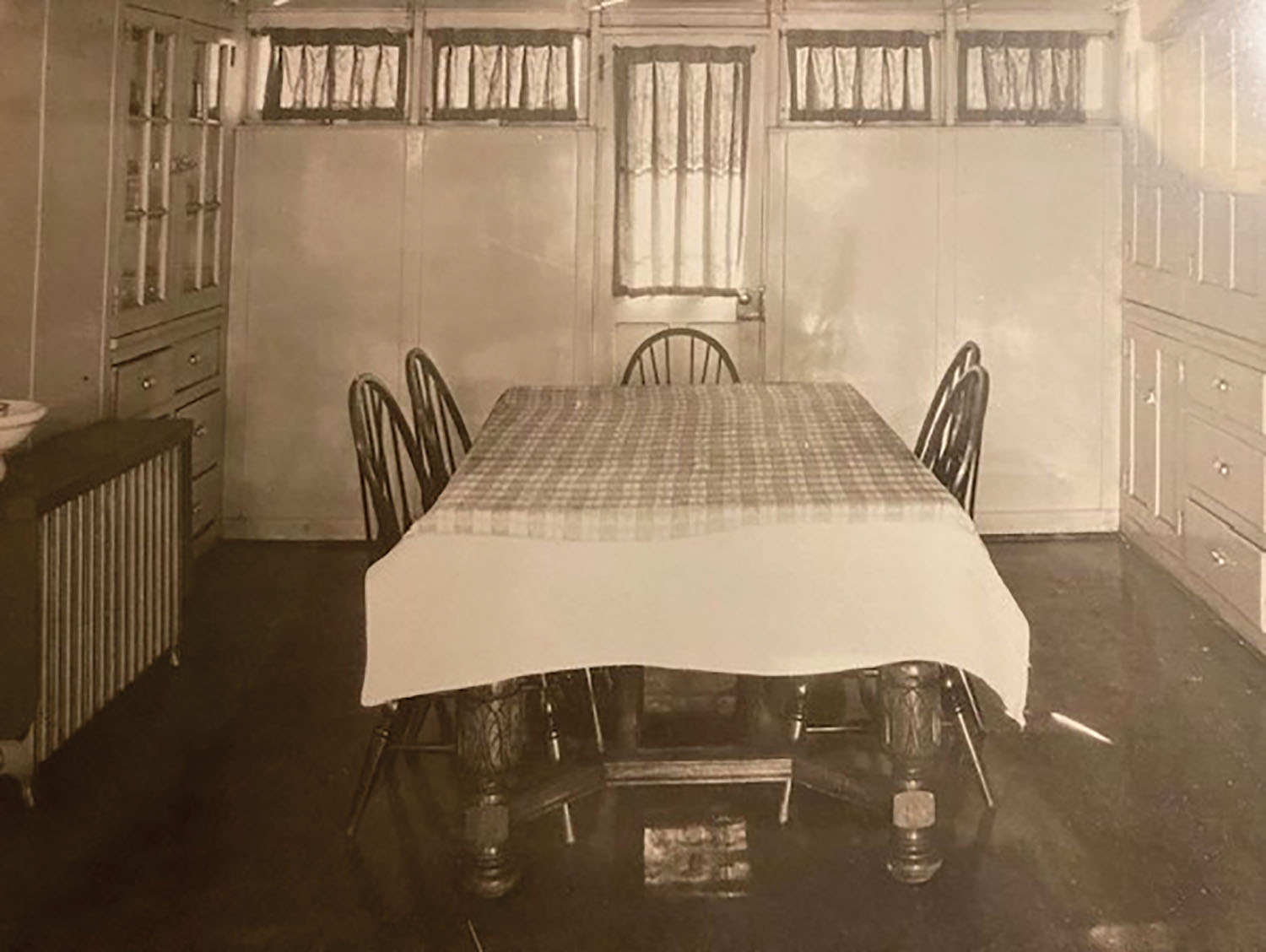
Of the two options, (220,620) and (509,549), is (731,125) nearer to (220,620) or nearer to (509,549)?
(220,620)

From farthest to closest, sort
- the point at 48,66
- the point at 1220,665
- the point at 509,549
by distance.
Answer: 1. the point at 1220,665
2. the point at 48,66
3. the point at 509,549

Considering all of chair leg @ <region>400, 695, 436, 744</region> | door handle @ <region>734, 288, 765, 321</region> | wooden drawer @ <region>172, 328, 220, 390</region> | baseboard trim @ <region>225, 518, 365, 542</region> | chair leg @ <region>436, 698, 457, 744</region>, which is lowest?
chair leg @ <region>436, 698, 457, 744</region>

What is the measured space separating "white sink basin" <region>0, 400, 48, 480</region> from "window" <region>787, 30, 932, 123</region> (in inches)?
130

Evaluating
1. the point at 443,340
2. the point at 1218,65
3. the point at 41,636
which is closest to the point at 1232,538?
the point at 1218,65

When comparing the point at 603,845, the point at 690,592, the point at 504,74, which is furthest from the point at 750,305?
the point at 690,592

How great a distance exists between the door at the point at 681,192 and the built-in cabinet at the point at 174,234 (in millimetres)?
1467

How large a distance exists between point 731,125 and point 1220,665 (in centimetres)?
275

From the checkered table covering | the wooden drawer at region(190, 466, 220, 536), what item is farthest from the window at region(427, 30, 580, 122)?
the checkered table covering

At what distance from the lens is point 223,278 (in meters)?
4.99

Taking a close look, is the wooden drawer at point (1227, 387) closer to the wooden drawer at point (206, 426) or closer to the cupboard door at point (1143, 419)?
the cupboard door at point (1143, 419)

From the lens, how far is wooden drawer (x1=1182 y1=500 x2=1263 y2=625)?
3766 mm

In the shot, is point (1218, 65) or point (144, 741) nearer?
point (144, 741)

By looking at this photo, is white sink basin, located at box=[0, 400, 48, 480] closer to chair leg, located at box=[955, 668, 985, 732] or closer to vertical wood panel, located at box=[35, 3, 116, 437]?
vertical wood panel, located at box=[35, 3, 116, 437]

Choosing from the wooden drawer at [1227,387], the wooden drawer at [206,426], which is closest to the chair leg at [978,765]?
the wooden drawer at [1227,387]
